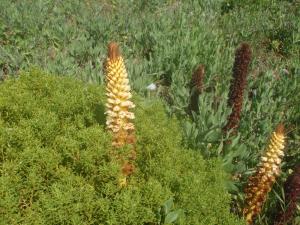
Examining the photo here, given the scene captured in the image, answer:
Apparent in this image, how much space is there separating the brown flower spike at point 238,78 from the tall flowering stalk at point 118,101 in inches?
37.2

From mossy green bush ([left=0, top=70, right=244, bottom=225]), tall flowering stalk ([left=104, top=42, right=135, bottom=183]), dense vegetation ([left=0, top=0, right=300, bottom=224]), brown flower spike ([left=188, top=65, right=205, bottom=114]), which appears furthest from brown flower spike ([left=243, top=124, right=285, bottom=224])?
brown flower spike ([left=188, top=65, right=205, bottom=114])

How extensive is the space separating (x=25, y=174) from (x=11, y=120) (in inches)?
23.8

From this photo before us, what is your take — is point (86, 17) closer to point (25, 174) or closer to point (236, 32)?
point (236, 32)

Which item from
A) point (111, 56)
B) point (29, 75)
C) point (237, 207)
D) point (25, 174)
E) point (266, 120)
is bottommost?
point (237, 207)

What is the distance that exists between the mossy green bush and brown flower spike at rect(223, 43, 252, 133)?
540 mm

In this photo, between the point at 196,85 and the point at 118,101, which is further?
the point at 196,85

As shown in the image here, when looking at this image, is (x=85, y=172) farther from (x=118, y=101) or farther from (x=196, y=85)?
(x=196, y=85)

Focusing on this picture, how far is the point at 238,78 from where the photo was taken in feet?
10.6

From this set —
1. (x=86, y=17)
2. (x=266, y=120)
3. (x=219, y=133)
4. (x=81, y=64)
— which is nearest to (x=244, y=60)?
(x=219, y=133)

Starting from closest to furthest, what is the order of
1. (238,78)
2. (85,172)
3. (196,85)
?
1. (85,172)
2. (238,78)
3. (196,85)

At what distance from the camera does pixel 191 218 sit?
2537 millimetres

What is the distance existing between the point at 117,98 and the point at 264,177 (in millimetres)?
1176

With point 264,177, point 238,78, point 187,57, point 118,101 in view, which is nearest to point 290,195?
point 264,177

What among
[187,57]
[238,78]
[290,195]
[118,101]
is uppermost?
[118,101]
